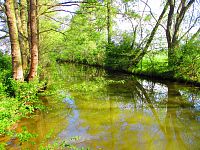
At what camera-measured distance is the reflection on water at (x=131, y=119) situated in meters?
8.42

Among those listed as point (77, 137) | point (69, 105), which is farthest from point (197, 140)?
point (69, 105)

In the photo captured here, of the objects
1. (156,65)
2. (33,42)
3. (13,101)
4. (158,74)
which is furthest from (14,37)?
(156,65)

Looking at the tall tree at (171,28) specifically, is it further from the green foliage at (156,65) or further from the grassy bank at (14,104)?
the grassy bank at (14,104)

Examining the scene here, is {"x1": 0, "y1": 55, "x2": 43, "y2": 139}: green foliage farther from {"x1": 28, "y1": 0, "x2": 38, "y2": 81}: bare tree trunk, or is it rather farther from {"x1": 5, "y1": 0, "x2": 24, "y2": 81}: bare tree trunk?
{"x1": 28, "y1": 0, "x2": 38, "y2": 81}: bare tree trunk

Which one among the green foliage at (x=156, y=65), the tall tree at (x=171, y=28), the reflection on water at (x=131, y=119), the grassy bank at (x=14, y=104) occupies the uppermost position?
the tall tree at (x=171, y=28)

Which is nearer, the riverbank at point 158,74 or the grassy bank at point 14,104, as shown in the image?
the grassy bank at point 14,104

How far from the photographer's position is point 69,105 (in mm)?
13578

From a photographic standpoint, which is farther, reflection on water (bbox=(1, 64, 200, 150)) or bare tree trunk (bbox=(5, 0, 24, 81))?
bare tree trunk (bbox=(5, 0, 24, 81))

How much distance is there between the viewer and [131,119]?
1110cm

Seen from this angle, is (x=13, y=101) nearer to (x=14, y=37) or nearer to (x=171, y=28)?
(x=14, y=37)

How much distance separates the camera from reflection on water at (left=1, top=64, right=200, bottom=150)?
27.6 ft

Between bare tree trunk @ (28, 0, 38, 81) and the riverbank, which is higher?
bare tree trunk @ (28, 0, 38, 81)

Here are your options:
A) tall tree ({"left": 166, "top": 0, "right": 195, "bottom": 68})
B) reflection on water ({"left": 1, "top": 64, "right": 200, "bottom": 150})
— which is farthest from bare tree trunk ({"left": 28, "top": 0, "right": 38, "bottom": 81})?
tall tree ({"left": 166, "top": 0, "right": 195, "bottom": 68})

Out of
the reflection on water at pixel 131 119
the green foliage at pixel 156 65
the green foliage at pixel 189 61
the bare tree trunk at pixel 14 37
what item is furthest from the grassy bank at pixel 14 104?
the green foliage at pixel 156 65
